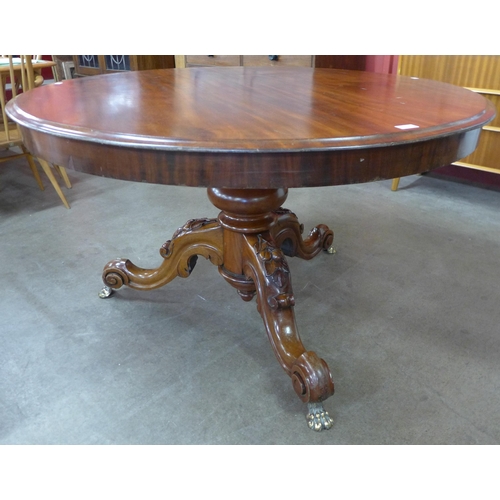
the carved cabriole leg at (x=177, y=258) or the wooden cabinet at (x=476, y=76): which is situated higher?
the wooden cabinet at (x=476, y=76)

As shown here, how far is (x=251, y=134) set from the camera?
81 centimetres

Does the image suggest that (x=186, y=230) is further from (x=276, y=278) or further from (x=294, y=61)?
(x=294, y=61)

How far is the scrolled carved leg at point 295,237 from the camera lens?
1592mm

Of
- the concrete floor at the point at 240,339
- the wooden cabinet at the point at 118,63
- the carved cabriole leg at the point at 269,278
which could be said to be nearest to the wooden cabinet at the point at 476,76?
the concrete floor at the point at 240,339

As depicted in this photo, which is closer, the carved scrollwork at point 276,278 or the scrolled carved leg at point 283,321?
the scrolled carved leg at point 283,321

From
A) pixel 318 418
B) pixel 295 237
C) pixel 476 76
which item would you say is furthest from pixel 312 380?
pixel 476 76

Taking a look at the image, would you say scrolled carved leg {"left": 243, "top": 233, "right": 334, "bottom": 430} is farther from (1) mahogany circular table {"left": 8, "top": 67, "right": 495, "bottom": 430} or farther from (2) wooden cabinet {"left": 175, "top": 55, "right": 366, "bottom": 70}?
(2) wooden cabinet {"left": 175, "top": 55, "right": 366, "bottom": 70}

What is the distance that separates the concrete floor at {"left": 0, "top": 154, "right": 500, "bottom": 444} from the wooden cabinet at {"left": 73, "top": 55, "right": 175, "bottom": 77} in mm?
1934

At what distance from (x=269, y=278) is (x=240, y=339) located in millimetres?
277

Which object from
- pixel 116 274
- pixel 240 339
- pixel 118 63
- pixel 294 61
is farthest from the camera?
pixel 118 63

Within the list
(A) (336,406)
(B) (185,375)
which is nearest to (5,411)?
(B) (185,375)

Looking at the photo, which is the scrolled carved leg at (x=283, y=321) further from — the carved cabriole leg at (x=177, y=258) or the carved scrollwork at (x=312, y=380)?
the carved cabriole leg at (x=177, y=258)

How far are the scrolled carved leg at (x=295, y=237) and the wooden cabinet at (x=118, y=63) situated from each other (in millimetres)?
2545

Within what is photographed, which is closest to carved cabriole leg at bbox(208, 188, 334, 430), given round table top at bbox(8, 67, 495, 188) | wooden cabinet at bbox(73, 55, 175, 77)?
round table top at bbox(8, 67, 495, 188)
